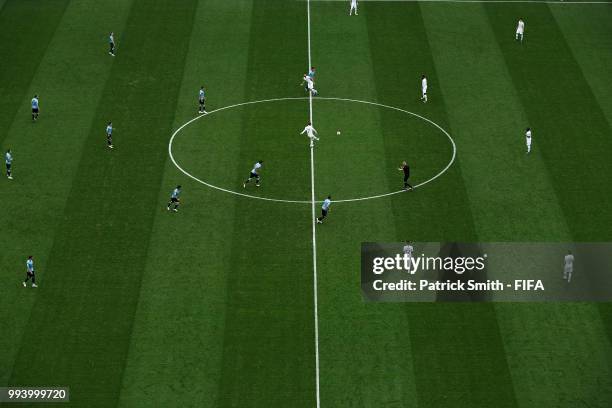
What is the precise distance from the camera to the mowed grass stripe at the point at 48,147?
4806 cm

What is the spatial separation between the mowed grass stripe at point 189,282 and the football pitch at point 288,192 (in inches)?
4.6

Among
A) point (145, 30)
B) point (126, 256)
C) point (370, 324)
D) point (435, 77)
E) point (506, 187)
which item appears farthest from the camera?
point (145, 30)

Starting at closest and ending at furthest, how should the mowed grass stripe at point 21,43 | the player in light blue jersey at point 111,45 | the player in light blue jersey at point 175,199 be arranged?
the player in light blue jersey at point 175,199 → the mowed grass stripe at point 21,43 → the player in light blue jersey at point 111,45

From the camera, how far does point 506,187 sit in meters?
56.1

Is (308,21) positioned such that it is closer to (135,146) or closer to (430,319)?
(135,146)

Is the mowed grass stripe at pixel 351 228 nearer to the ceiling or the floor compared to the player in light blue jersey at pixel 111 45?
nearer to the floor

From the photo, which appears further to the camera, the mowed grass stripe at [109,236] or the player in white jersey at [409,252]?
the player in white jersey at [409,252]

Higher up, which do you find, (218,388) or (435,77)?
(435,77)

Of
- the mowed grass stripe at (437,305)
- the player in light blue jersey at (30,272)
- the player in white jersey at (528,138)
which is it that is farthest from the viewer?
the player in white jersey at (528,138)

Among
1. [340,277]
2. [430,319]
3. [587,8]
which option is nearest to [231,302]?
[340,277]

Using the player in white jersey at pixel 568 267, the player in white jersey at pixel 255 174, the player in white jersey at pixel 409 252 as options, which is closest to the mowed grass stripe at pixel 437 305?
the player in white jersey at pixel 409 252

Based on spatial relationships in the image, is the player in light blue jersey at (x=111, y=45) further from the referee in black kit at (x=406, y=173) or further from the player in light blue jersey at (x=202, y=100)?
the referee in black kit at (x=406, y=173)

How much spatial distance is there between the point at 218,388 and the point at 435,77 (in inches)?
1188

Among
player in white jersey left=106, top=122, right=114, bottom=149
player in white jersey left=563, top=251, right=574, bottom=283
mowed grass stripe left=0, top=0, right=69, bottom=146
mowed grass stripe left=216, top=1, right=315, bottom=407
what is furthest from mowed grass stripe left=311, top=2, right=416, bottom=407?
mowed grass stripe left=0, top=0, right=69, bottom=146
